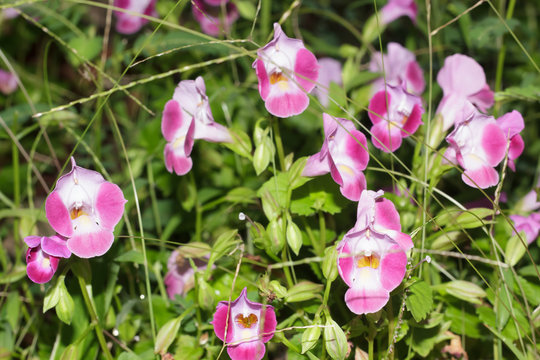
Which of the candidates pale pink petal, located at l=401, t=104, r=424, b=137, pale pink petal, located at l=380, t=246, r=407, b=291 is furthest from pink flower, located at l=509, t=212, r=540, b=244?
pale pink petal, located at l=380, t=246, r=407, b=291

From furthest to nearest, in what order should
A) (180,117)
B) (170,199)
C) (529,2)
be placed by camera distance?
(529,2) → (170,199) → (180,117)

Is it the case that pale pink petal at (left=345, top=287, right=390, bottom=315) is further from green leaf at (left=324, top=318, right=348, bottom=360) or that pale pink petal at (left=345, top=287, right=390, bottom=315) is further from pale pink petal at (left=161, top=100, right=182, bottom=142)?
pale pink petal at (left=161, top=100, right=182, bottom=142)

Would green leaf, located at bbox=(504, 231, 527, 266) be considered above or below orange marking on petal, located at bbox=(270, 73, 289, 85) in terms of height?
below

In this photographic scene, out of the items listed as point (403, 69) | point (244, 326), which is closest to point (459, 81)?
point (403, 69)

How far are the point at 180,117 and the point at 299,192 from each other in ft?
0.82

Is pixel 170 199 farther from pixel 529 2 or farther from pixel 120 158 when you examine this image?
pixel 529 2

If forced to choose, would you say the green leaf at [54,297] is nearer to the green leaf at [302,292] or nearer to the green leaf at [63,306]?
the green leaf at [63,306]

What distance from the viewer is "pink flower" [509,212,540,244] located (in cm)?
118

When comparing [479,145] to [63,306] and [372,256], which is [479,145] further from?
[63,306]

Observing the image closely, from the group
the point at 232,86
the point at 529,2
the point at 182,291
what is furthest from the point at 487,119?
the point at 529,2

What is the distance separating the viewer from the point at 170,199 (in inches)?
60.4

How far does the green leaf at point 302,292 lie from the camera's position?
997 mm

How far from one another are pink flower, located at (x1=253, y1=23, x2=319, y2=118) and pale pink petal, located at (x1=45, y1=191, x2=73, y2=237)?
0.35 meters

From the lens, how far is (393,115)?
1.12 metres
